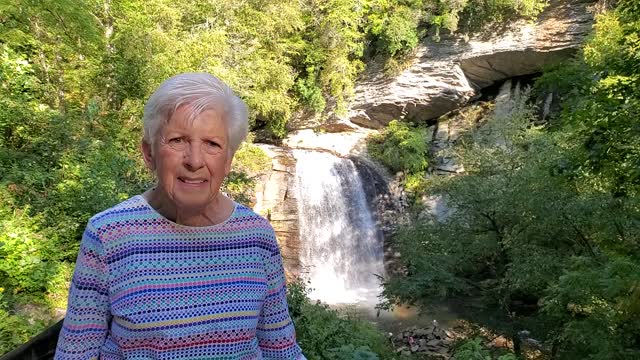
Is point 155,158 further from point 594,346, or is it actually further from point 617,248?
point 617,248

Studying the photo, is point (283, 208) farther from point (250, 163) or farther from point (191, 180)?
point (191, 180)

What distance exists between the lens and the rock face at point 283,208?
13.8m

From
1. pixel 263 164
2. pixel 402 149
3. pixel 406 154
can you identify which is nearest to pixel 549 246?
pixel 263 164

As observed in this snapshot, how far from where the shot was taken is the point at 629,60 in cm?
436

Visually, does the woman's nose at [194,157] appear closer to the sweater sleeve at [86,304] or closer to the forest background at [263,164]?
the sweater sleeve at [86,304]

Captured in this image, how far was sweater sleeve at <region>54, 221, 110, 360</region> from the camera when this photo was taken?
1123 mm

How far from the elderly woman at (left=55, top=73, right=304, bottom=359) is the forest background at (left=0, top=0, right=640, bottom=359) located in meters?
2.91

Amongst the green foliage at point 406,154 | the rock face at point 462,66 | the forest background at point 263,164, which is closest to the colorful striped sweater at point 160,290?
the forest background at point 263,164

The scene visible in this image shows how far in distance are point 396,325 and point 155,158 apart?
10864 mm

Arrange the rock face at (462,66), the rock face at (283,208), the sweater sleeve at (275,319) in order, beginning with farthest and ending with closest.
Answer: the rock face at (462,66)
the rock face at (283,208)
the sweater sleeve at (275,319)

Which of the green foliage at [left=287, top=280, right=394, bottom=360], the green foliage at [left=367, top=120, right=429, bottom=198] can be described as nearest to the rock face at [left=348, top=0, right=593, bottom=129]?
the green foliage at [left=367, top=120, right=429, bottom=198]

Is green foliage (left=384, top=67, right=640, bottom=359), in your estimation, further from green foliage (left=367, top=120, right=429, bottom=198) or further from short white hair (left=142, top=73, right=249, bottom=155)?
green foliage (left=367, top=120, right=429, bottom=198)

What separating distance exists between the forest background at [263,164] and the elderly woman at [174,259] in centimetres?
291

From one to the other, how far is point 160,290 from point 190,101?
19.7 inches
